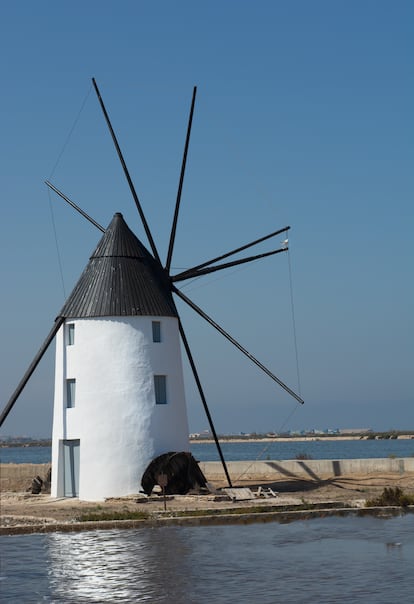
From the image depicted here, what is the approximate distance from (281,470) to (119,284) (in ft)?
35.8

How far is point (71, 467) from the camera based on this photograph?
28969mm

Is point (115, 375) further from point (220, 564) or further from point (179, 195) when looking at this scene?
point (220, 564)

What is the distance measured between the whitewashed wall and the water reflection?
295 inches

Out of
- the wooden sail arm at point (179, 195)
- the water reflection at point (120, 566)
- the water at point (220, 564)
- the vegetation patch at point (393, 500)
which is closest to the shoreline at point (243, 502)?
the vegetation patch at point (393, 500)

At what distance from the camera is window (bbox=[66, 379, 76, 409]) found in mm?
29045

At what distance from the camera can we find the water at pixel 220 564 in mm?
13859

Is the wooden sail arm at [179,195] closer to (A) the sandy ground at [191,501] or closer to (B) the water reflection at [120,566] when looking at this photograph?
(A) the sandy ground at [191,501]

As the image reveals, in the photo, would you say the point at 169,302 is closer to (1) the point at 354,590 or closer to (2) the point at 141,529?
(2) the point at 141,529

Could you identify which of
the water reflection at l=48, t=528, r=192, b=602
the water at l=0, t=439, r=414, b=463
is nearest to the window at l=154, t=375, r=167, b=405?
the water reflection at l=48, t=528, r=192, b=602

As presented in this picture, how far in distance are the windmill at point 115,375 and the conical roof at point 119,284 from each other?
3cm

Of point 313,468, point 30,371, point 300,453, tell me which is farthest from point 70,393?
point 300,453

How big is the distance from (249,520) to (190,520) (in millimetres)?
1258

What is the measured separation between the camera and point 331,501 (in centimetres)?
2458

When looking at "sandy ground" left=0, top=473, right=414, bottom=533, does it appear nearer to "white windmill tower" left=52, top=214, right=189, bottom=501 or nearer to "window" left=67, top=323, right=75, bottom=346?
"white windmill tower" left=52, top=214, right=189, bottom=501
